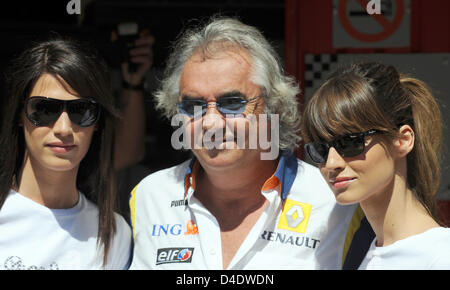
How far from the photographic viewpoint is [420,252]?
2125mm

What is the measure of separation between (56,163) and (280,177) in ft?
3.38

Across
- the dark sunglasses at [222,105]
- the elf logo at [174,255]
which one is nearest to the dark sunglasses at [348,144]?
the dark sunglasses at [222,105]

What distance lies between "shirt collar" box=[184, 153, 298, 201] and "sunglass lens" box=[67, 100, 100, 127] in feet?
1.84

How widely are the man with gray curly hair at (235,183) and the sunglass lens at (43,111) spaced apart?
57 centimetres

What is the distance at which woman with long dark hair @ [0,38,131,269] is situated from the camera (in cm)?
256

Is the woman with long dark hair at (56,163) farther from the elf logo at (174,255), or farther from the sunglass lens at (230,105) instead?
the sunglass lens at (230,105)

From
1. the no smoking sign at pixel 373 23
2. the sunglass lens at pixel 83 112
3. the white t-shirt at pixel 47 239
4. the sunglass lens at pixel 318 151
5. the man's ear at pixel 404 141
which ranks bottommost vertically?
the white t-shirt at pixel 47 239

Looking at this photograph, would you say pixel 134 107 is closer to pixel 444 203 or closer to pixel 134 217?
pixel 134 217

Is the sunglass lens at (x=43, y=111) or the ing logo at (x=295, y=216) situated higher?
the sunglass lens at (x=43, y=111)

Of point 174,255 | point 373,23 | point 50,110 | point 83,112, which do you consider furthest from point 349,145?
point 373,23

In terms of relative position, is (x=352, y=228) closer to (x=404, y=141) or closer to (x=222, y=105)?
(x=404, y=141)

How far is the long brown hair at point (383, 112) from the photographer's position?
2.17 metres

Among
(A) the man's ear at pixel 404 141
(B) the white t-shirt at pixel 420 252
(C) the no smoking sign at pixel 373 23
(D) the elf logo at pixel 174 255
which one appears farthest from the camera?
(C) the no smoking sign at pixel 373 23

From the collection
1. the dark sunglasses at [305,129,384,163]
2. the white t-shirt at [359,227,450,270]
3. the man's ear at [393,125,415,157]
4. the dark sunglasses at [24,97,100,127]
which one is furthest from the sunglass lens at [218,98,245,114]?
the white t-shirt at [359,227,450,270]
